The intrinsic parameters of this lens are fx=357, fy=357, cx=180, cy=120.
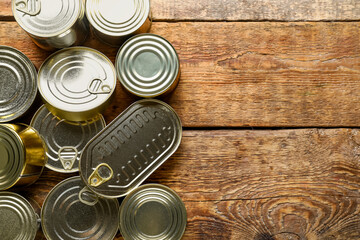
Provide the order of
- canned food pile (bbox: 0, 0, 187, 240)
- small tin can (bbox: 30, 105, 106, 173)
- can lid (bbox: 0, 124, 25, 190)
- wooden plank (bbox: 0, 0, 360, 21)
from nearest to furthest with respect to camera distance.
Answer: can lid (bbox: 0, 124, 25, 190) < canned food pile (bbox: 0, 0, 187, 240) < small tin can (bbox: 30, 105, 106, 173) < wooden plank (bbox: 0, 0, 360, 21)

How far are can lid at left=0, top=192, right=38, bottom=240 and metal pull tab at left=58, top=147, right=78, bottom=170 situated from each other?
0.84 feet

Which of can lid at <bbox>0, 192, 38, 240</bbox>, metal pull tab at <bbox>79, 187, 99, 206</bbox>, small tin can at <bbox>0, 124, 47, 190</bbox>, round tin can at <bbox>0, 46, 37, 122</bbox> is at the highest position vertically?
round tin can at <bbox>0, 46, 37, 122</bbox>

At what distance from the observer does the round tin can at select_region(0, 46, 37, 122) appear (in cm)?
174

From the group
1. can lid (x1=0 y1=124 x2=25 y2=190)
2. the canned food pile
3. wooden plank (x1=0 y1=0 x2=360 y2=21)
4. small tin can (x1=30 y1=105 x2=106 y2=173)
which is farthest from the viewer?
wooden plank (x1=0 y1=0 x2=360 y2=21)

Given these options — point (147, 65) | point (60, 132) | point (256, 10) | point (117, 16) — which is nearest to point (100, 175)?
point (60, 132)

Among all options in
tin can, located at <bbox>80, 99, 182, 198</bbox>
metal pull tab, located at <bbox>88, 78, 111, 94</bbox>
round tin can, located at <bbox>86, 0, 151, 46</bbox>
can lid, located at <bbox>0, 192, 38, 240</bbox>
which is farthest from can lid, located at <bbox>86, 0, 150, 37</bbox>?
can lid, located at <bbox>0, 192, 38, 240</bbox>

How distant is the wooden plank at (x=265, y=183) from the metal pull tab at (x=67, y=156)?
0.12 metres

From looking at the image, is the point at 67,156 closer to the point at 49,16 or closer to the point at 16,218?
the point at 16,218

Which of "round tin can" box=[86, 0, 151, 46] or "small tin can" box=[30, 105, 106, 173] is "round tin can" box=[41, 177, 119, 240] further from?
"round tin can" box=[86, 0, 151, 46]

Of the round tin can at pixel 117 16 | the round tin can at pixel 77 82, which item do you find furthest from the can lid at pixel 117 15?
the round tin can at pixel 77 82

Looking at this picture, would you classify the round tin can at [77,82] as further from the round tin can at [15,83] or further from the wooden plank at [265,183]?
the wooden plank at [265,183]

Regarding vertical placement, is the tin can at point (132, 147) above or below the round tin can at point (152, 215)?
above

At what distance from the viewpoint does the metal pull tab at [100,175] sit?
5.42 ft

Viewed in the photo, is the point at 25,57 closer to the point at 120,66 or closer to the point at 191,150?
the point at 120,66
